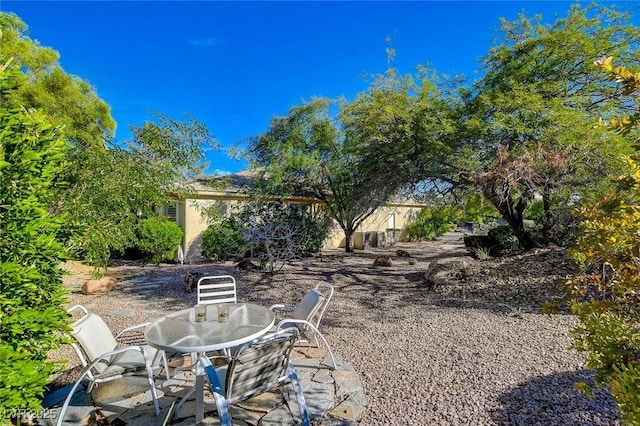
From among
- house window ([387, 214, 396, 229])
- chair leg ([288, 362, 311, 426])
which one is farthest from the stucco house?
chair leg ([288, 362, 311, 426])

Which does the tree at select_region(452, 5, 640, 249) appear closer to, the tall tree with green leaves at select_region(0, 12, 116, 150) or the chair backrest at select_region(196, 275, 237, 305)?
the chair backrest at select_region(196, 275, 237, 305)

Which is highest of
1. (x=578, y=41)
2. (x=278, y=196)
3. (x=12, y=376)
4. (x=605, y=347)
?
(x=578, y=41)

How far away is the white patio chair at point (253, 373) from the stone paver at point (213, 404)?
0.38m

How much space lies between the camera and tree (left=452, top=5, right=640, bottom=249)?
7.53 m

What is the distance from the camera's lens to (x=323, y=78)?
15.9 metres

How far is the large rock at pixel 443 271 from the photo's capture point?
9.05 meters

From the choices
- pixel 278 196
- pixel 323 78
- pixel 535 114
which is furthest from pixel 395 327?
pixel 323 78

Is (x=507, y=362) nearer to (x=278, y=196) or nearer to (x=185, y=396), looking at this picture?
(x=185, y=396)

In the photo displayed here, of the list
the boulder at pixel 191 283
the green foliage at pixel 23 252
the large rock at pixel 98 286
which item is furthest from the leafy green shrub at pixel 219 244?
the green foliage at pixel 23 252

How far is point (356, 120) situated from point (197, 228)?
9286 mm

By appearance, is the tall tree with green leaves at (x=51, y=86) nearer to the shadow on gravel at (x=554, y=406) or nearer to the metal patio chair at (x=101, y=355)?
the metal patio chair at (x=101, y=355)

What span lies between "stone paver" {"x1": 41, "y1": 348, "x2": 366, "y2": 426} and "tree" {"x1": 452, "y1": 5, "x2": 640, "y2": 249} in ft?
20.0

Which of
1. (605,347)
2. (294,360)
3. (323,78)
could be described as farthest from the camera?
(323,78)

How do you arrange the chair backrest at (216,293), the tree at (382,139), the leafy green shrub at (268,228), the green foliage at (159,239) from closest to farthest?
the chair backrest at (216,293), the tree at (382,139), the leafy green shrub at (268,228), the green foliage at (159,239)
